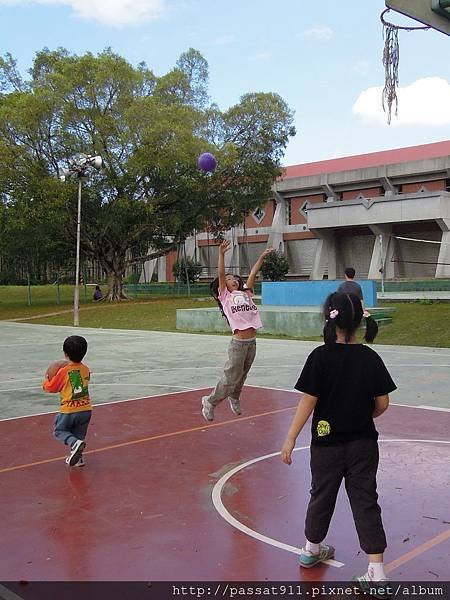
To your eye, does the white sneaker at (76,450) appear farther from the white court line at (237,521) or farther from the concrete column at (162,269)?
the concrete column at (162,269)

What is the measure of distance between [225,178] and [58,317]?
13.9 m

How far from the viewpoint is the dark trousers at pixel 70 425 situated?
5.63 metres

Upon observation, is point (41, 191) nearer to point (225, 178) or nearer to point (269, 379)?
point (225, 178)

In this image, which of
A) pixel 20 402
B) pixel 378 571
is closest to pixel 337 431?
pixel 378 571

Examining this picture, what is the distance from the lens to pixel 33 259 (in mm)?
44219

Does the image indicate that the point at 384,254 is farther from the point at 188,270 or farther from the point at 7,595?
the point at 7,595

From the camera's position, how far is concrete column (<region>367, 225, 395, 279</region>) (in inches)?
1777

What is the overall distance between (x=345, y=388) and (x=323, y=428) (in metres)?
0.24

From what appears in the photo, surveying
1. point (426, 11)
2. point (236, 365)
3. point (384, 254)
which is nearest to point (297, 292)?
point (236, 365)

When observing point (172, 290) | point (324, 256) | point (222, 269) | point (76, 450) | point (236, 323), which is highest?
point (324, 256)

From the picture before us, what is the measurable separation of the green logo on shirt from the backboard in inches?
118

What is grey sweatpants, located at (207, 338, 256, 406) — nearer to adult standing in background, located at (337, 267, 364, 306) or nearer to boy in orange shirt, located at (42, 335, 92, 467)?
adult standing in background, located at (337, 267, 364, 306)

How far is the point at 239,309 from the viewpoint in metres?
6.83

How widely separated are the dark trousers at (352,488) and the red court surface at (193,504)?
307mm
